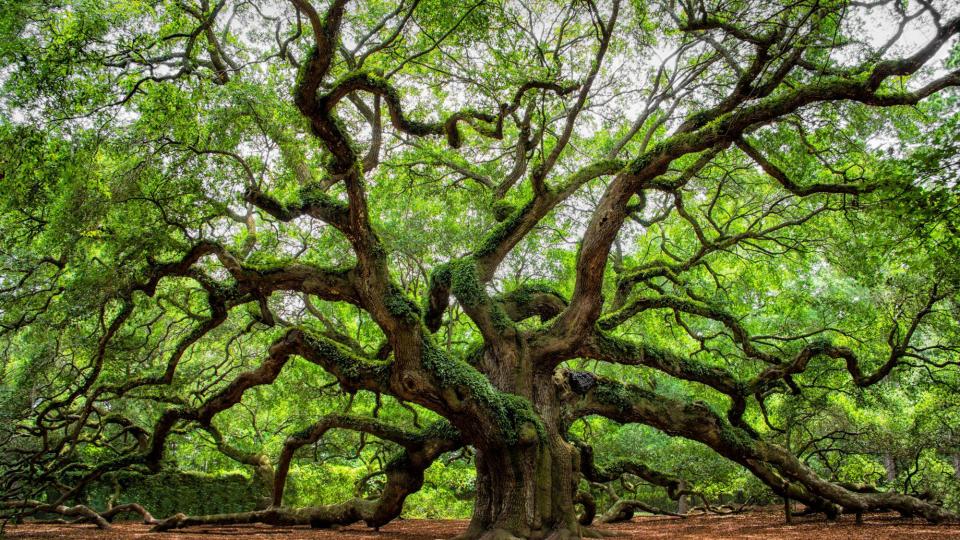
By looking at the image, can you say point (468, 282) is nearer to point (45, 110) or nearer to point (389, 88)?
point (389, 88)

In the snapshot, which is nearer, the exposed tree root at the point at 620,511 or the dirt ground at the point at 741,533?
the dirt ground at the point at 741,533

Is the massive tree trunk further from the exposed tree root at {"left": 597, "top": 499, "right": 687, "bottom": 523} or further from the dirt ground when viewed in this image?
the exposed tree root at {"left": 597, "top": 499, "right": 687, "bottom": 523}

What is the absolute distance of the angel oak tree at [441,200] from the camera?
18.4ft

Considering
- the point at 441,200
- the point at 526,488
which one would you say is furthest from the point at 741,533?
the point at 441,200

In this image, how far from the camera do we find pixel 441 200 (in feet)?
35.7

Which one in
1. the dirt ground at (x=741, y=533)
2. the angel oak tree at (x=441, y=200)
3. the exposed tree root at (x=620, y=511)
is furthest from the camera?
the exposed tree root at (x=620, y=511)

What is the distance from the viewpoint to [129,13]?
6.14 m

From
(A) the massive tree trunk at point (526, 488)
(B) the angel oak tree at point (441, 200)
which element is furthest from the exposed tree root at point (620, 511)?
(A) the massive tree trunk at point (526, 488)

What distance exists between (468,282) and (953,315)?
790 cm

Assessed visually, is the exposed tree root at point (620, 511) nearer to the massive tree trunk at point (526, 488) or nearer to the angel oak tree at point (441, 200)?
the angel oak tree at point (441, 200)

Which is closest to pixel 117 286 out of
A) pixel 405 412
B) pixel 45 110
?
pixel 45 110

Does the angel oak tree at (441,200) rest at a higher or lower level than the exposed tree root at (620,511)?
higher

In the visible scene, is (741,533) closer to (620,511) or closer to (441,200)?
(620,511)

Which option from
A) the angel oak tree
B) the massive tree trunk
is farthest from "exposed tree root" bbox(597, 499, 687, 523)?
the massive tree trunk
